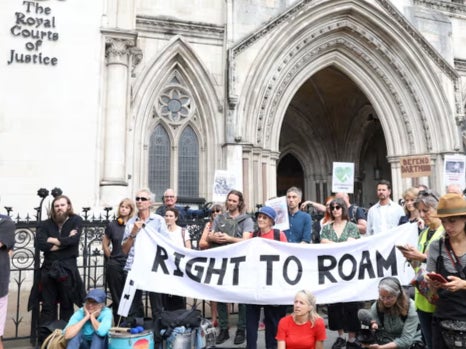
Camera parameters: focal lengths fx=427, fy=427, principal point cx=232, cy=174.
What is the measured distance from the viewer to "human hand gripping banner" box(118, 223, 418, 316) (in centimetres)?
477

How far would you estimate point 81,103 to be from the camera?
10.3 meters

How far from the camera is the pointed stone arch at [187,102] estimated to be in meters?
12.9

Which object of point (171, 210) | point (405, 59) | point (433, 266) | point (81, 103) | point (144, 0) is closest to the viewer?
point (433, 266)

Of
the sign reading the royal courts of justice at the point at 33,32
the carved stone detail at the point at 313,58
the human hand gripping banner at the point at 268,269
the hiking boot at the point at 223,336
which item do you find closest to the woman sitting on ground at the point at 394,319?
the human hand gripping banner at the point at 268,269

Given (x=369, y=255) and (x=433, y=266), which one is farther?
(x=369, y=255)

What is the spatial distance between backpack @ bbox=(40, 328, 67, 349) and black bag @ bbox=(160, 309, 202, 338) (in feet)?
3.22

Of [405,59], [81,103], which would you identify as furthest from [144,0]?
[405,59]

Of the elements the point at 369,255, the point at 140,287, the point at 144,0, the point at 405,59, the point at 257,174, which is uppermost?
the point at 144,0

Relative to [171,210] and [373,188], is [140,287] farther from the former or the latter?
[373,188]

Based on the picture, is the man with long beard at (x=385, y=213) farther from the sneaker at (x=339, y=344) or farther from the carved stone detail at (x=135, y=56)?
the carved stone detail at (x=135, y=56)

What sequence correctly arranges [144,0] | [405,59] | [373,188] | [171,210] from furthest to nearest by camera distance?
[373,188] < [405,59] < [144,0] < [171,210]

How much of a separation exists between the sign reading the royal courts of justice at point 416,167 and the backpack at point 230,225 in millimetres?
7515

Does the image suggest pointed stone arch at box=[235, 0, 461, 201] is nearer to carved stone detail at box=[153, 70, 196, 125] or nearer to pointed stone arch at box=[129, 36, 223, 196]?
pointed stone arch at box=[129, 36, 223, 196]

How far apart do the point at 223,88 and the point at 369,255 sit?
31.1 ft
